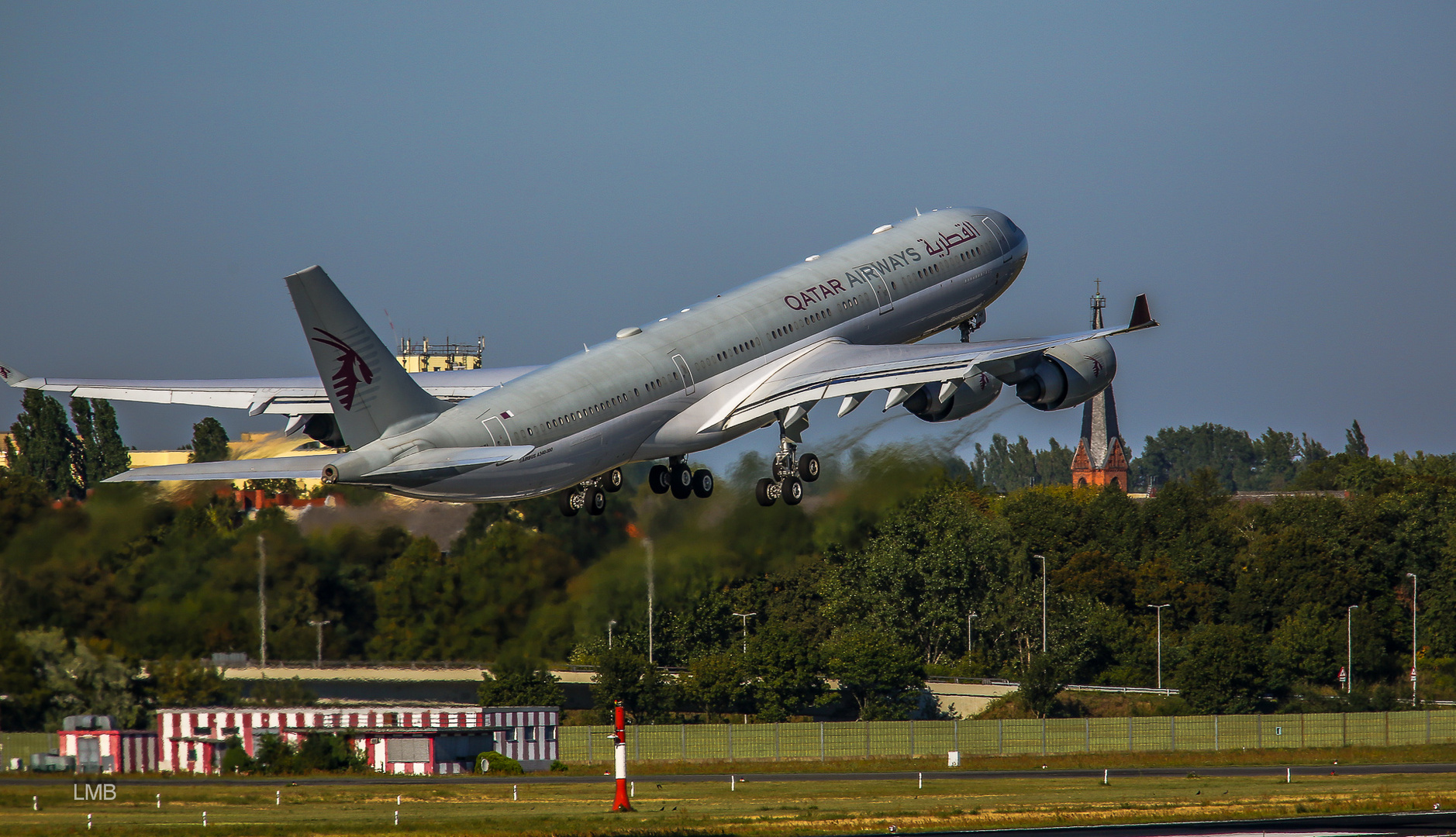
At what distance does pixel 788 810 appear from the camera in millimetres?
51406

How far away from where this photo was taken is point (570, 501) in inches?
1750

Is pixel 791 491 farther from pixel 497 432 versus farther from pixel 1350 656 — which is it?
pixel 1350 656

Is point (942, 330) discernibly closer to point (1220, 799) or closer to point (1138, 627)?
point (1220, 799)

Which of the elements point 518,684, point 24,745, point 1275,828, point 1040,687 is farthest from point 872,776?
point 24,745

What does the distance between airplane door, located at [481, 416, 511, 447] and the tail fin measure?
1.17 meters

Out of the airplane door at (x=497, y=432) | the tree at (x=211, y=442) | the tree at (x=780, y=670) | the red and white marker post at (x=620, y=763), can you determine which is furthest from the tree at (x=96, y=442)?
the airplane door at (x=497, y=432)

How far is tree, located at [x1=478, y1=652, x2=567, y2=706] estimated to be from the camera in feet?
157

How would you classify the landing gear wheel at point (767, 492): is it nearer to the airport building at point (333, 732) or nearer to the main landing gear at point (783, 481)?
the main landing gear at point (783, 481)

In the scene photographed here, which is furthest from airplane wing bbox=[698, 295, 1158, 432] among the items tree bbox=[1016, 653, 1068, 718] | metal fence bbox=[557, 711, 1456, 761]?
tree bbox=[1016, 653, 1068, 718]

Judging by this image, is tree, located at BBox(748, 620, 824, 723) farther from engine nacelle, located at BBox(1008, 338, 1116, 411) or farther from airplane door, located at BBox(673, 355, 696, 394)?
airplane door, located at BBox(673, 355, 696, 394)

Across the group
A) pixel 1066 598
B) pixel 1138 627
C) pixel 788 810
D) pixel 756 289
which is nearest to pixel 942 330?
pixel 756 289

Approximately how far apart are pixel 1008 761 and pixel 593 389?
138 ft

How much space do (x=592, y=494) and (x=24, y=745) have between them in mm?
17819

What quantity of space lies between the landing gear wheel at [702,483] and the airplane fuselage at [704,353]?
2748 mm
